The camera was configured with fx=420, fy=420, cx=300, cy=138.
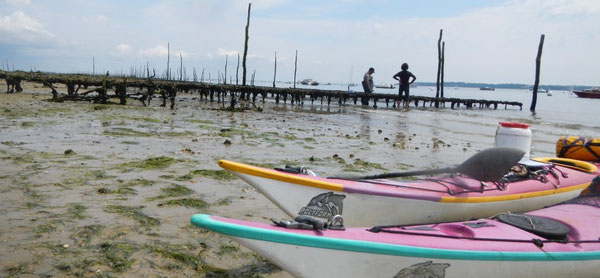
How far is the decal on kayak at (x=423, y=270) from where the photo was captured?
235 cm

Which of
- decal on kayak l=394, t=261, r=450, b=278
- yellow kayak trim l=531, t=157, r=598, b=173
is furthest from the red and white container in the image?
decal on kayak l=394, t=261, r=450, b=278

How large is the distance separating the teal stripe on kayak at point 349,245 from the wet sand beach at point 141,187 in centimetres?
110

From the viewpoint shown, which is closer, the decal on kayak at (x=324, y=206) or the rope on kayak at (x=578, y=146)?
the decal on kayak at (x=324, y=206)

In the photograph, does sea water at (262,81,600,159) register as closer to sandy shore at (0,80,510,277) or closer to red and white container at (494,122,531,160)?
sandy shore at (0,80,510,277)

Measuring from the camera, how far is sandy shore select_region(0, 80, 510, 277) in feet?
10.3

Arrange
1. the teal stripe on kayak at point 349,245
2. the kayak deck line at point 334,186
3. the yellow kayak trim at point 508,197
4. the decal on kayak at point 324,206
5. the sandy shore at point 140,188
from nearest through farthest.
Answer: the teal stripe on kayak at point 349,245 < the sandy shore at point 140,188 < the kayak deck line at point 334,186 < the decal on kayak at point 324,206 < the yellow kayak trim at point 508,197

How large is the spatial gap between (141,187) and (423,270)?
3690 millimetres

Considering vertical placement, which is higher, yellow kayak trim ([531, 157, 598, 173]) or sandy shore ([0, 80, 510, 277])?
yellow kayak trim ([531, 157, 598, 173])

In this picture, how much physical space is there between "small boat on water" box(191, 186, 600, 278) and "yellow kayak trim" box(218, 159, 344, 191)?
89 centimetres

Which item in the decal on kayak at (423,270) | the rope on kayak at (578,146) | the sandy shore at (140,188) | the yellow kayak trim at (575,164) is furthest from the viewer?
the rope on kayak at (578,146)

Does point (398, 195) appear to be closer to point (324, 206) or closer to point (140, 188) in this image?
point (324, 206)

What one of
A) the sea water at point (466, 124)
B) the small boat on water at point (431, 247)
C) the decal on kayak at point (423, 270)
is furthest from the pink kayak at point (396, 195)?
the sea water at point (466, 124)

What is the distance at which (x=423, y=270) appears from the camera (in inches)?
93.2

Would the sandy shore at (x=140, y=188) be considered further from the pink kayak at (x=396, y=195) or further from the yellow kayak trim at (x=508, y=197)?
the yellow kayak trim at (x=508, y=197)
